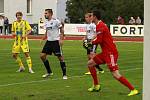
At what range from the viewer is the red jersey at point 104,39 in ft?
34.0

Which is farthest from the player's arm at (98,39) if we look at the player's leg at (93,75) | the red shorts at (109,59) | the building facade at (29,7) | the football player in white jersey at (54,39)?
the building facade at (29,7)

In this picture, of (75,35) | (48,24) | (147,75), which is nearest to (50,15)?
(48,24)

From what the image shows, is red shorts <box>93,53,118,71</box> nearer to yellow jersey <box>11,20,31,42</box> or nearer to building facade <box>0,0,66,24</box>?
yellow jersey <box>11,20,31,42</box>

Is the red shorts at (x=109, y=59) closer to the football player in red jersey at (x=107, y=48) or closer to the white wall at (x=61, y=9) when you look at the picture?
the football player in red jersey at (x=107, y=48)

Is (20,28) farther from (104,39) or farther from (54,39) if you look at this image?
(104,39)

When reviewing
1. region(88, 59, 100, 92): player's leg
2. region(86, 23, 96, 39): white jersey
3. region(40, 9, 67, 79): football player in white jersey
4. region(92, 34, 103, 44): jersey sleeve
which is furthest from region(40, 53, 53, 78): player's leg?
region(92, 34, 103, 44): jersey sleeve

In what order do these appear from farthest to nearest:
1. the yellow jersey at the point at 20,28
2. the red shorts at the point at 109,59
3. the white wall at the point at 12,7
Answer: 1. the white wall at the point at 12,7
2. the yellow jersey at the point at 20,28
3. the red shorts at the point at 109,59

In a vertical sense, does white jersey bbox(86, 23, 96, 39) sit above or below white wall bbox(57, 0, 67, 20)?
below

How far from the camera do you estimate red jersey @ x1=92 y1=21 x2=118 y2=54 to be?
10.4m

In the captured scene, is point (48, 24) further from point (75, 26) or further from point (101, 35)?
point (75, 26)

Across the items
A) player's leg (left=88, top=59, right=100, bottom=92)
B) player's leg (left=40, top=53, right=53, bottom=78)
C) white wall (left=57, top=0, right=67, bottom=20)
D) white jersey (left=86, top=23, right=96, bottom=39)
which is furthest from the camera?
white wall (left=57, top=0, right=67, bottom=20)

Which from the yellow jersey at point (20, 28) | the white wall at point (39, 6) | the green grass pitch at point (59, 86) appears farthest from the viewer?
the white wall at point (39, 6)

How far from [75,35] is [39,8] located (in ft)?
54.9

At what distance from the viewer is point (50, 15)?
14.3 meters
